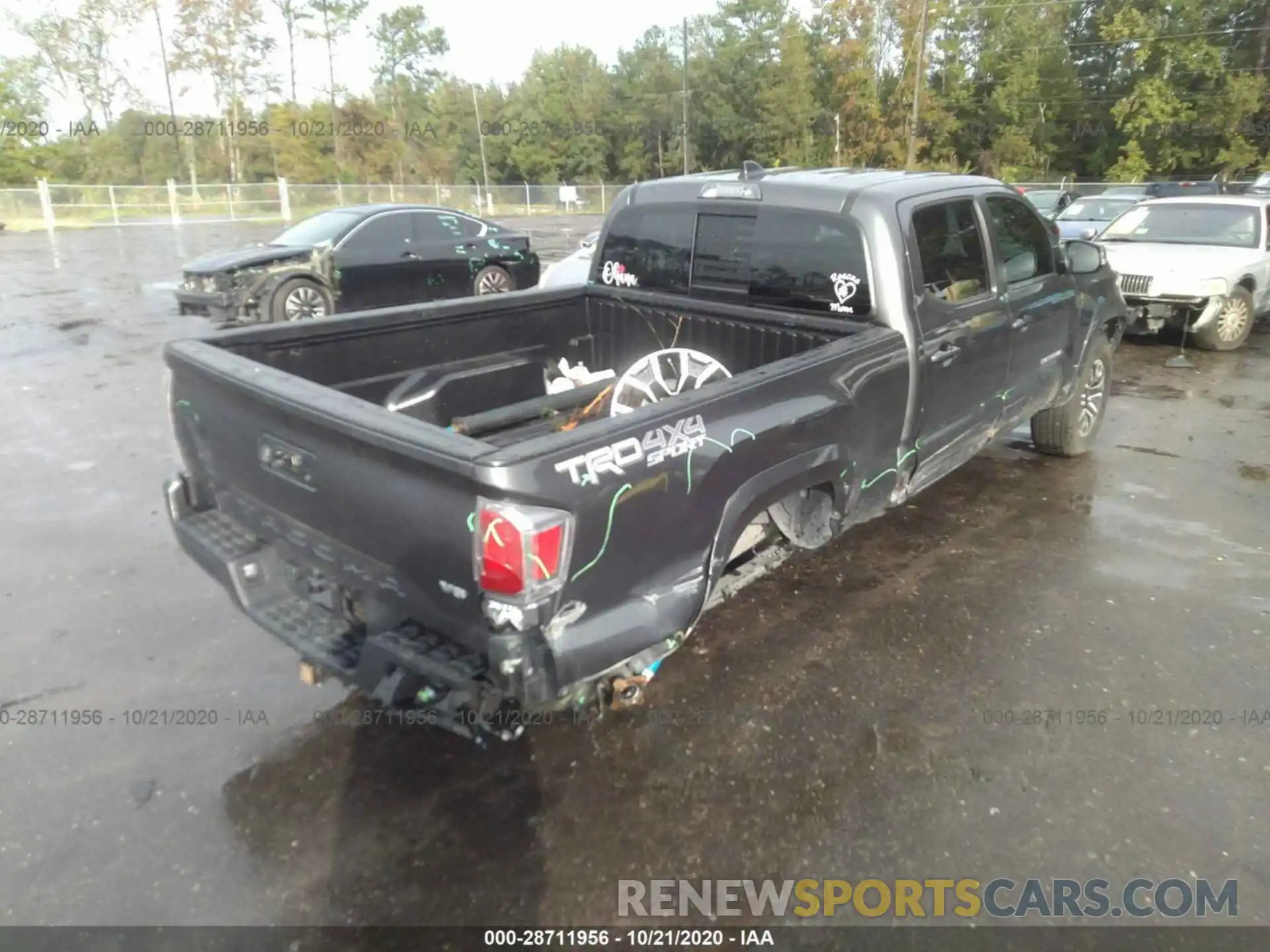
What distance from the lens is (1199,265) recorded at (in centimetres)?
968

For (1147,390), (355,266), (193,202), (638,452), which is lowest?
(1147,390)

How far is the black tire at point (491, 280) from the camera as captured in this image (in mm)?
12586

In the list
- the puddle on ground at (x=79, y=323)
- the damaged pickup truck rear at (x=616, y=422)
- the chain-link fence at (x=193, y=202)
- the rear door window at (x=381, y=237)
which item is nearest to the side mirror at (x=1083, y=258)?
the damaged pickup truck rear at (x=616, y=422)

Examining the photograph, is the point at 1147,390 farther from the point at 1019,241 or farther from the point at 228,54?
the point at 228,54

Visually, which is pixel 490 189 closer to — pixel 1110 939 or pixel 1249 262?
pixel 1249 262

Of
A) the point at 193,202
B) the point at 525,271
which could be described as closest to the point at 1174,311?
the point at 525,271

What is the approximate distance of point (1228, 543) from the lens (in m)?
5.03

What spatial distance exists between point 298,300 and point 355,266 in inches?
34.1

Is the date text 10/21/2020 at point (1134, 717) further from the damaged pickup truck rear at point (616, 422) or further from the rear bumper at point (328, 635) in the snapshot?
the rear bumper at point (328, 635)

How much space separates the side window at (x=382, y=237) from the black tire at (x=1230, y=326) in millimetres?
9781

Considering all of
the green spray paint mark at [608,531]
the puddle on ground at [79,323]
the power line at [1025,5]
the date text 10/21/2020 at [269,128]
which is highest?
the power line at [1025,5]

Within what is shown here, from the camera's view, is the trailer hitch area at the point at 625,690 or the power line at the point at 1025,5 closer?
the trailer hitch area at the point at 625,690

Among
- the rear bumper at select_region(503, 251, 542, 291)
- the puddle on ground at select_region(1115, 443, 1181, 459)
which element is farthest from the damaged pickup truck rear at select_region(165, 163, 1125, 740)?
the rear bumper at select_region(503, 251, 542, 291)

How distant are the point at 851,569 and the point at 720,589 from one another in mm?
1669
